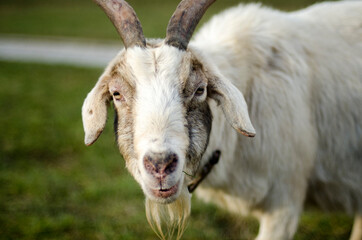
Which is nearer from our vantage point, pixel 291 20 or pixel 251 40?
pixel 251 40

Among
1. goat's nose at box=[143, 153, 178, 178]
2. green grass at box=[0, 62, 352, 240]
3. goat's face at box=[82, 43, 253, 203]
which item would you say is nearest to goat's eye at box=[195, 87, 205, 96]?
goat's face at box=[82, 43, 253, 203]

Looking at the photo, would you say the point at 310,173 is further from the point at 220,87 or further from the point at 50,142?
the point at 50,142

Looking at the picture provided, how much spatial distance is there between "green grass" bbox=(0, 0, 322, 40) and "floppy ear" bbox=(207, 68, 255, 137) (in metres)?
10.7

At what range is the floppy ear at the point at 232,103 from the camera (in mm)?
2449

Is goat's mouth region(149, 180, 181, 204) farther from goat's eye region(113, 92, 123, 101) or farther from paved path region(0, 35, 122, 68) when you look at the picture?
paved path region(0, 35, 122, 68)

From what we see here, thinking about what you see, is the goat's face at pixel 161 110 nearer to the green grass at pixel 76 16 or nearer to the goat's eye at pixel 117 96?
the goat's eye at pixel 117 96

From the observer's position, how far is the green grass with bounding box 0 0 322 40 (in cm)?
1717

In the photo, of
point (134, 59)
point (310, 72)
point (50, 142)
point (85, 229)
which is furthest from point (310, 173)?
point (50, 142)

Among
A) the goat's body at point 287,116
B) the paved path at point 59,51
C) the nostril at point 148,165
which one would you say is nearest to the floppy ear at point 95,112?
the nostril at point 148,165

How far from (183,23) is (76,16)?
2208 centimetres

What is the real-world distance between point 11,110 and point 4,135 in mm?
1491

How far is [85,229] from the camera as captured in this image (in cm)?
399

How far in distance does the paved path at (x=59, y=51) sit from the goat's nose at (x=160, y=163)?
9457 millimetres

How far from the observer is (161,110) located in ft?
Result: 7.43
